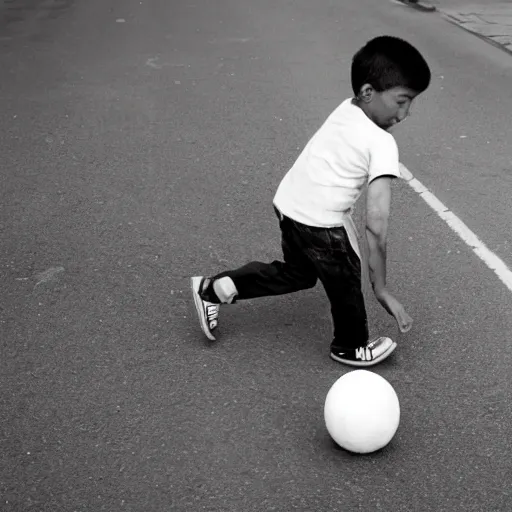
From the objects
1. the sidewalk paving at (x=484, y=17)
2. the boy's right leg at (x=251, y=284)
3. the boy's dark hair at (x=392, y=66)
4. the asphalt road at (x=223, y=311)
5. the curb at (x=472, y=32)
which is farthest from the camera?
the sidewalk paving at (x=484, y=17)

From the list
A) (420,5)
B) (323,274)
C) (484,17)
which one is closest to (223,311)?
(323,274)

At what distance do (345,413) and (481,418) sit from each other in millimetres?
709

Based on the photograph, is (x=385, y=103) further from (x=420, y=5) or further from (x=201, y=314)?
(x=420, y=5)

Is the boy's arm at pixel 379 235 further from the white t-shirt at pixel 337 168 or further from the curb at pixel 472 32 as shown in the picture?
the curb at pixel 472 32

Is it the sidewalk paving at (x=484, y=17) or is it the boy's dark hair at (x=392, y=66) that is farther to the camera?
the sidewalk paving at (x=484, y=17)

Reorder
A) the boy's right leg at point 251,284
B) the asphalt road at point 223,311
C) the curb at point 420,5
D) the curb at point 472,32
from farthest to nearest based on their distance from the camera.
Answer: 1. the curb at point 420,5
2. the curb at point 472,32
3. the boy's right leg at point 251,284
4. the asphalt road at point 223,311

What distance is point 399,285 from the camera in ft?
16.0

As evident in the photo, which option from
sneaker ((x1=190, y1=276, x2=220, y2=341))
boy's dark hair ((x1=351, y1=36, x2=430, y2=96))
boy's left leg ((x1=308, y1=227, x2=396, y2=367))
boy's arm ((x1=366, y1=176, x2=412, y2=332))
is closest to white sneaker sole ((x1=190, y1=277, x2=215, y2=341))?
sneaker ((x1=190, y1=276, x2=220, y2=341))

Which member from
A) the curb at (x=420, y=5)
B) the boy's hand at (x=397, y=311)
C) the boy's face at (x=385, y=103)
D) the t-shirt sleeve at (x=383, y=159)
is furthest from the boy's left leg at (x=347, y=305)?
the curb at (x=420, y=5)

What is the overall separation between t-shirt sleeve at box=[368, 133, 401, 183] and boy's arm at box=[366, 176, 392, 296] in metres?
0.03

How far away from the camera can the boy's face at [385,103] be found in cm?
360

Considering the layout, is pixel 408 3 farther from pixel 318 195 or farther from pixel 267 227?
pixel 318 195

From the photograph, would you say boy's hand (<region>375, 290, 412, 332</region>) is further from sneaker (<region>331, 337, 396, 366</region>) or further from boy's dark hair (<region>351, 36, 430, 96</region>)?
boy's dark hair (<region>351, 36, 430, 96</region>)

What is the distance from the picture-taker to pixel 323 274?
3957mm
